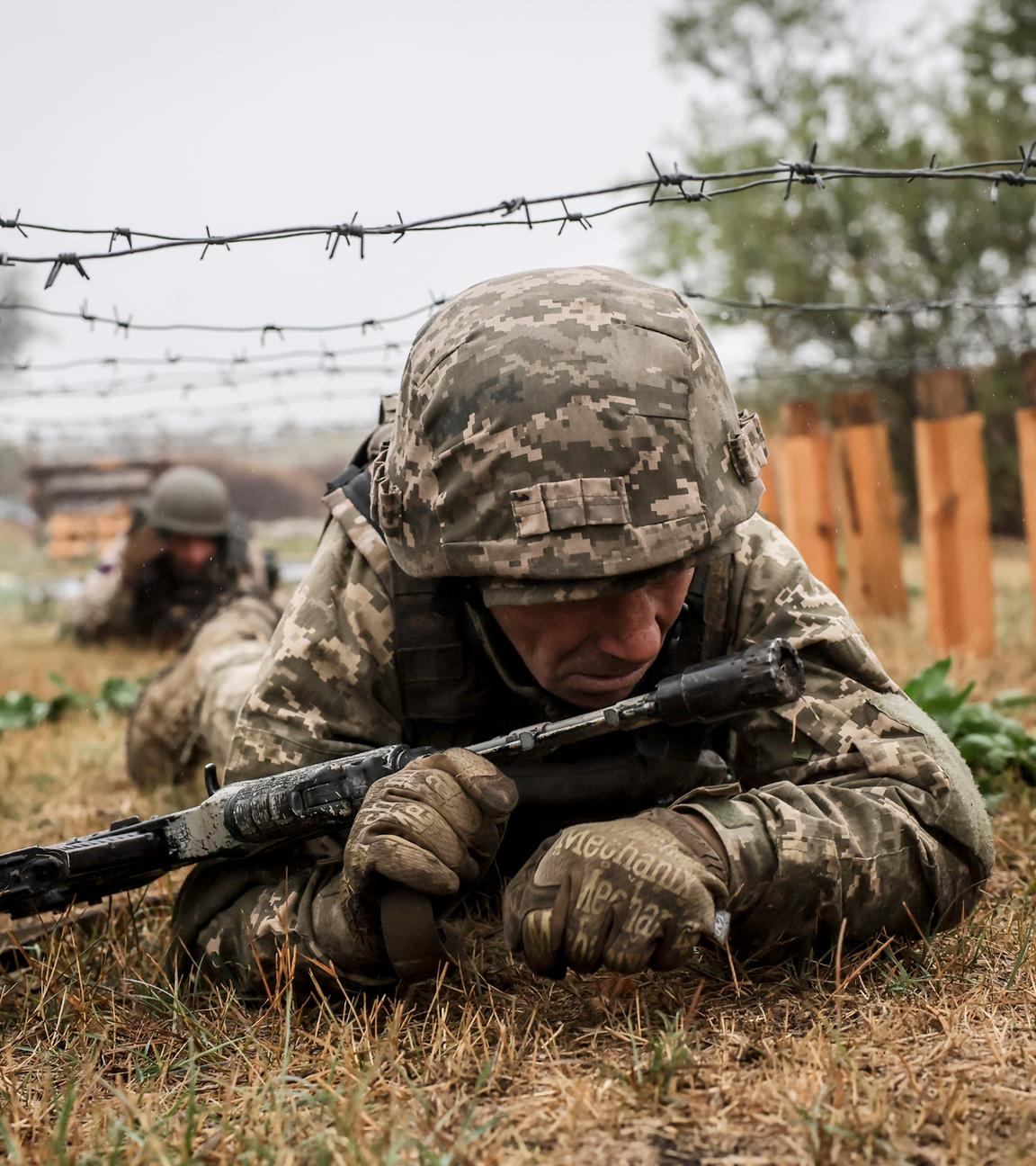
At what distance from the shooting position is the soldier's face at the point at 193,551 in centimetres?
834

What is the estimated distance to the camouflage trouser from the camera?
4.70 meters

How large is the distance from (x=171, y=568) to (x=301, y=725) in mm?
6361

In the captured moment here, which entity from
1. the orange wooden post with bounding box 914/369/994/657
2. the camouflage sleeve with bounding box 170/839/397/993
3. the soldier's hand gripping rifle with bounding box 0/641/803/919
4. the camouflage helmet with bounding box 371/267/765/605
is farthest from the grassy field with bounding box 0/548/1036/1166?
the orange wooden post with bounding box 914/369/994/657

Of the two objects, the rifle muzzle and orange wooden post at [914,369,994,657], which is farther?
orange wooden post at [914,369,994,657]

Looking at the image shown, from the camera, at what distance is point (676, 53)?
2278 centimetres

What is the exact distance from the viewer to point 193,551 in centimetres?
839

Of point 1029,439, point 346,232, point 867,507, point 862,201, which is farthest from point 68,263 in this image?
point 862,201

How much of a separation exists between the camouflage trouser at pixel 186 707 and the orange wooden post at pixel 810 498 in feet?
10.5

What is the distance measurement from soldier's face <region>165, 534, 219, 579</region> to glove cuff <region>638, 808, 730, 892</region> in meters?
6.52

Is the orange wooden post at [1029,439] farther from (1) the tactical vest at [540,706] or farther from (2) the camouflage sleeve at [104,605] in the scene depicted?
(2) the camouflage sleeve at [104,605]

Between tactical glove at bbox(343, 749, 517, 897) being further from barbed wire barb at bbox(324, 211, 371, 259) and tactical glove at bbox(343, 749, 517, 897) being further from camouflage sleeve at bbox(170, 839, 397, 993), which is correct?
barbed wire barb at bbox(324, 211, 371, 259)

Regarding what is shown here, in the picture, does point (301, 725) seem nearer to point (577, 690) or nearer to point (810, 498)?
point (577, 690)

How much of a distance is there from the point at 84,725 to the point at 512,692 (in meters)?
4.05

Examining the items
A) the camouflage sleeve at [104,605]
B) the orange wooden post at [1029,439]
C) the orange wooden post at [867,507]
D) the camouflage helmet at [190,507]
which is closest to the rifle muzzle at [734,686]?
the orange wooden post at [1029,439]
